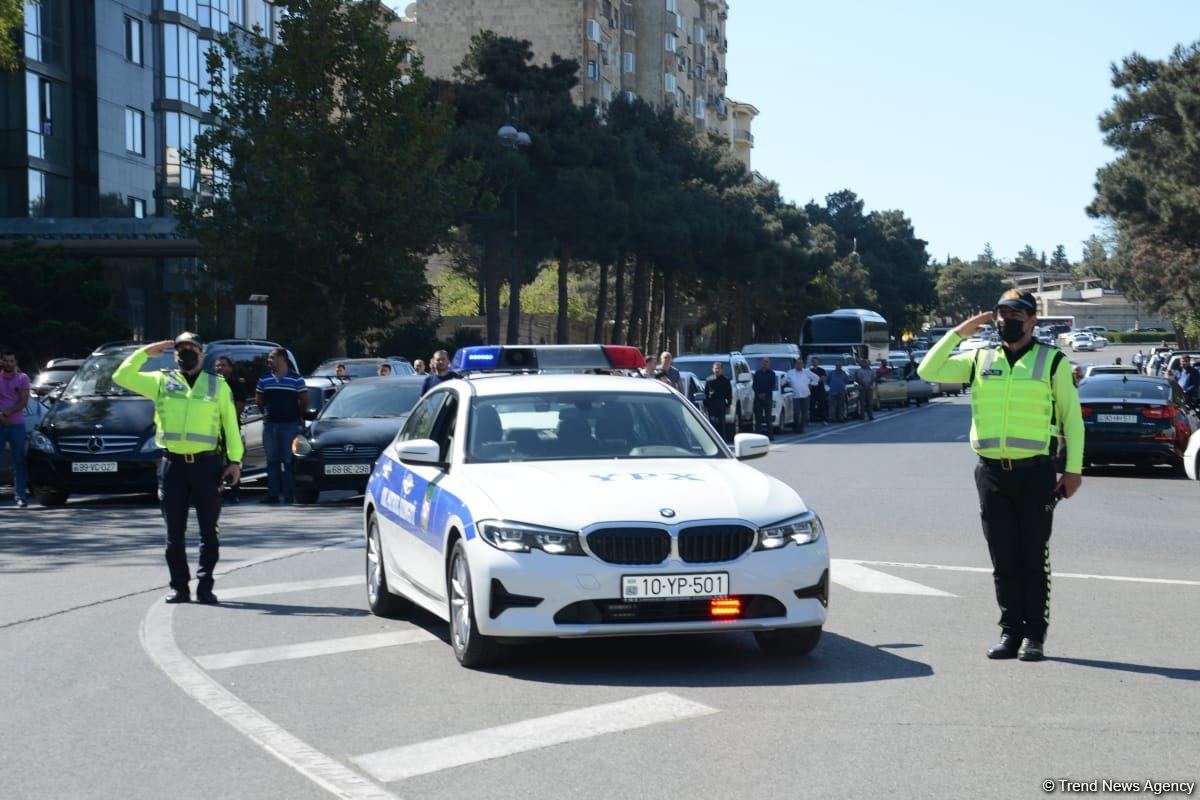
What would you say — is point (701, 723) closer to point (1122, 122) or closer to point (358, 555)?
point (358, 555)

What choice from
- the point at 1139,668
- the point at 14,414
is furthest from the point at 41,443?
the point at 1139,668

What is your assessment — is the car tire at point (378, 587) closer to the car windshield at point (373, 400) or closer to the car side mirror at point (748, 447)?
the car side mirror at point (748, 447)

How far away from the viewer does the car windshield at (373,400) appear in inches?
842

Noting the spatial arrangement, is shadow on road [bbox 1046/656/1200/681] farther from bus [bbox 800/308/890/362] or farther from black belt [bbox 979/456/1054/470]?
bus [bbox 800/308/890/362]

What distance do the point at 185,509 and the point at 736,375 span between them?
25844mm

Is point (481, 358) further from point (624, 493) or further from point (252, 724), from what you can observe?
point (252, 724)

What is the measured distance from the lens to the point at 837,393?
48938mm

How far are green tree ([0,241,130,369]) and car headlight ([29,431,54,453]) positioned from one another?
2128 centimetres

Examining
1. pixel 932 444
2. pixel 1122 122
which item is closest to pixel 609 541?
pixel 932 444

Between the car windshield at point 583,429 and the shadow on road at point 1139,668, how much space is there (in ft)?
7.15

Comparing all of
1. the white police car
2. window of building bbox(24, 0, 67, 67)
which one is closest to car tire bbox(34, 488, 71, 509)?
the white police car

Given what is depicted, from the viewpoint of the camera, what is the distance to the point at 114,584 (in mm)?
12828

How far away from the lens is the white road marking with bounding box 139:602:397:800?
624 cm

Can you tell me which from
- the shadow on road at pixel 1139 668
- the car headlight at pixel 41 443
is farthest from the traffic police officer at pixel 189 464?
the car headlight at pixel 41 443
